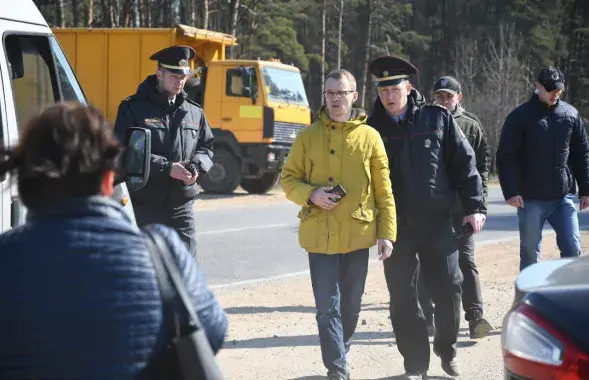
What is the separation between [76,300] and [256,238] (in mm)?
11311

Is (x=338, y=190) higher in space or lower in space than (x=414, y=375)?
higher

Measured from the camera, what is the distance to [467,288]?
24.1 ft

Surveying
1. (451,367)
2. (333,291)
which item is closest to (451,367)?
(451,367)

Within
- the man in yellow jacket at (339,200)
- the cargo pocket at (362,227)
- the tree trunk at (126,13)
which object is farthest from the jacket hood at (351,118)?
the tree trunk at (126,13)

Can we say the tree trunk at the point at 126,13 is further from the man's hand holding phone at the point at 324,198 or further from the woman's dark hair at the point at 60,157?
the woman's dark hair at the point at 60,157

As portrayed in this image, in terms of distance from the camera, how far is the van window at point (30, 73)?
507 centimetres

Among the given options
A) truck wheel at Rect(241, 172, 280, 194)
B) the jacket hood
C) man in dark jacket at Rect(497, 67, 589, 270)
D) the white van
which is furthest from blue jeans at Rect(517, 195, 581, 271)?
truck wheel at Rect(241, 172, 280, 194)

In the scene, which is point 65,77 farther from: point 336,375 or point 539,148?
point 539,148

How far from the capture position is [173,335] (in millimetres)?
2367

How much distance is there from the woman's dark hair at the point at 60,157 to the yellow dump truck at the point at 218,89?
18.0 metres

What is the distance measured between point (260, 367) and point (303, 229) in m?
1.18

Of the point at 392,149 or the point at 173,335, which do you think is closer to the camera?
the point at 173,335

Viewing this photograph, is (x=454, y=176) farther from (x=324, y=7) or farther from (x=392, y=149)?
(x=324, y=7)

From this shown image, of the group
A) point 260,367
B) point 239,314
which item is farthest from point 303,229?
point 239,314
